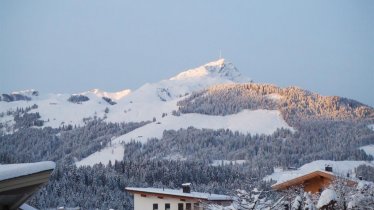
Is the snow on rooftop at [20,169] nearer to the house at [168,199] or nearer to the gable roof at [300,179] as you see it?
the gable roof at [300,179]

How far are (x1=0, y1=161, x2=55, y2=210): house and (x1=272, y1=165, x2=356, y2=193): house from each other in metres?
32.9

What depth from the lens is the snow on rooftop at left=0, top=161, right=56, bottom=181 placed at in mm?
5075

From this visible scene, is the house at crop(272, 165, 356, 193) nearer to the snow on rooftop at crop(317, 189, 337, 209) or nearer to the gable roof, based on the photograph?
the gable roof

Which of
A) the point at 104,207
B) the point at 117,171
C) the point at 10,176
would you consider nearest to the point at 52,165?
the point at 10,176

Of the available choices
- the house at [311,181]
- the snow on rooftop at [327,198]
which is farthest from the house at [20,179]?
the house at [311,181]

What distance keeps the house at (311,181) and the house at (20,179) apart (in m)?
32.9

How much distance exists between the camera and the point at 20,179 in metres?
5.27

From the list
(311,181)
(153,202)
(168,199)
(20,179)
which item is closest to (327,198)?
(20,179)

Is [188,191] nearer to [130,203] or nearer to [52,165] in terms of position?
[52,165]

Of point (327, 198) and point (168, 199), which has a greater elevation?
point (327, 198)

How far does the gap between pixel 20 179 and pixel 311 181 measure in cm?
3577

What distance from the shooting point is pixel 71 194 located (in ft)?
366

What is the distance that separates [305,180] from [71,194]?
255 feet

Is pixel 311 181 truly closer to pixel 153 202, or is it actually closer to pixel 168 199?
pixel 168 199
